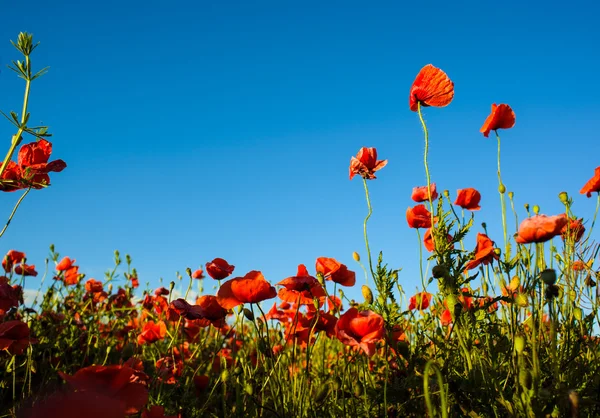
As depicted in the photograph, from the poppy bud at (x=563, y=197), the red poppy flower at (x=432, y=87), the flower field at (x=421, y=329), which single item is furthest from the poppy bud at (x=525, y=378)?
the poppy bud at (x=563, y=197)

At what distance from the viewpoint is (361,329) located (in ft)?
6.08

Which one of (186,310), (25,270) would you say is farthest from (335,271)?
(25,270)

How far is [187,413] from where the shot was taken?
8.01 feet

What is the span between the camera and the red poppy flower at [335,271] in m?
2.31

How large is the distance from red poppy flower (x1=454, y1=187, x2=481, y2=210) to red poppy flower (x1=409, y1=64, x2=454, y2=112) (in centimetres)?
67

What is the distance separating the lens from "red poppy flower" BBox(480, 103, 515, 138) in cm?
242

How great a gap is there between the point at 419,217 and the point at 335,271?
533 millimetres

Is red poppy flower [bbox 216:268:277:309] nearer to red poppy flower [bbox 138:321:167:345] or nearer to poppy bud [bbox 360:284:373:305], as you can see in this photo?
poppy bud [bbox 360:284:373:305]

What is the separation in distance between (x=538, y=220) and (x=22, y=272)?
4.04 meters

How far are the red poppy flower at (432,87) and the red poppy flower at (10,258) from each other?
361cm

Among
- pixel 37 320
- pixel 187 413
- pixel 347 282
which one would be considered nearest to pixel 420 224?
pixel 347 282

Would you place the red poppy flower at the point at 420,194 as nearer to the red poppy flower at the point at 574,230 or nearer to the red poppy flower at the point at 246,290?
the red poppy flower at the point at 574,230

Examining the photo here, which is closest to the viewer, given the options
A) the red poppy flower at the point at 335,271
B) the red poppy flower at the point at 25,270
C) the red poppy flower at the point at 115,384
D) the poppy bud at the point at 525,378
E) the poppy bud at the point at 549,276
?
the red poppy flower at the point at 115,384

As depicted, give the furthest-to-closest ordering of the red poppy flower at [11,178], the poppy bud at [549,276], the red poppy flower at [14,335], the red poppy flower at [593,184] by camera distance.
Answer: the red poppy flower at [593,184] < the red poppy flower at [14,335] < the red poppy flower at [11,178] < the poppy bud at [549,276]
